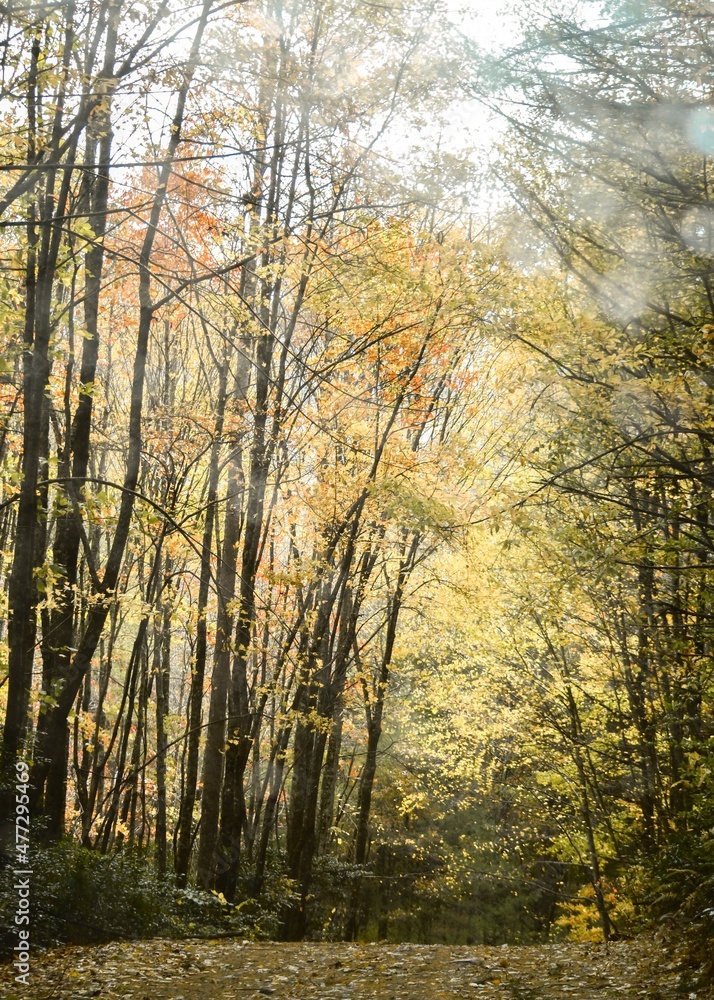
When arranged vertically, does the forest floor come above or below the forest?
below

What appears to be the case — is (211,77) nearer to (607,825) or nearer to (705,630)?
(705,630)

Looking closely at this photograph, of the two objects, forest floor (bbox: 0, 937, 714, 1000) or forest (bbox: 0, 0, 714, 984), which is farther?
forest (bbox: 0, 0, 714, 984)

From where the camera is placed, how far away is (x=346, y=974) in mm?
6438

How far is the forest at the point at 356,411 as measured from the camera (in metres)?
6.54

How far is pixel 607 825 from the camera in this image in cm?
1203

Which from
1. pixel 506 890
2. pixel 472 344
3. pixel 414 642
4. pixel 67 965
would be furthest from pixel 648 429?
pixel 506 890

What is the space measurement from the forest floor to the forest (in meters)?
0.58

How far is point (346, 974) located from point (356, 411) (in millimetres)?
8002

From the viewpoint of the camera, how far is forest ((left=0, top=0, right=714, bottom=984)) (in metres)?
6.54

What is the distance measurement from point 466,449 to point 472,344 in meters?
1.92

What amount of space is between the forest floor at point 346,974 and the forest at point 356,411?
580mm

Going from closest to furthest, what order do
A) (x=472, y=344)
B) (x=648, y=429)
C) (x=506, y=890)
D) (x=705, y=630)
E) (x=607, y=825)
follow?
(x=705, y=630) → (x=648, y=429) → (x=607, y=825) → (x=472, y=344) → (x=506, y=890)

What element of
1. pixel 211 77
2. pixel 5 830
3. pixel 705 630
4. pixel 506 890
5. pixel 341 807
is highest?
pixel 211 77

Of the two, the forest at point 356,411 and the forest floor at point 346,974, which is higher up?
the forest at point 356,411
